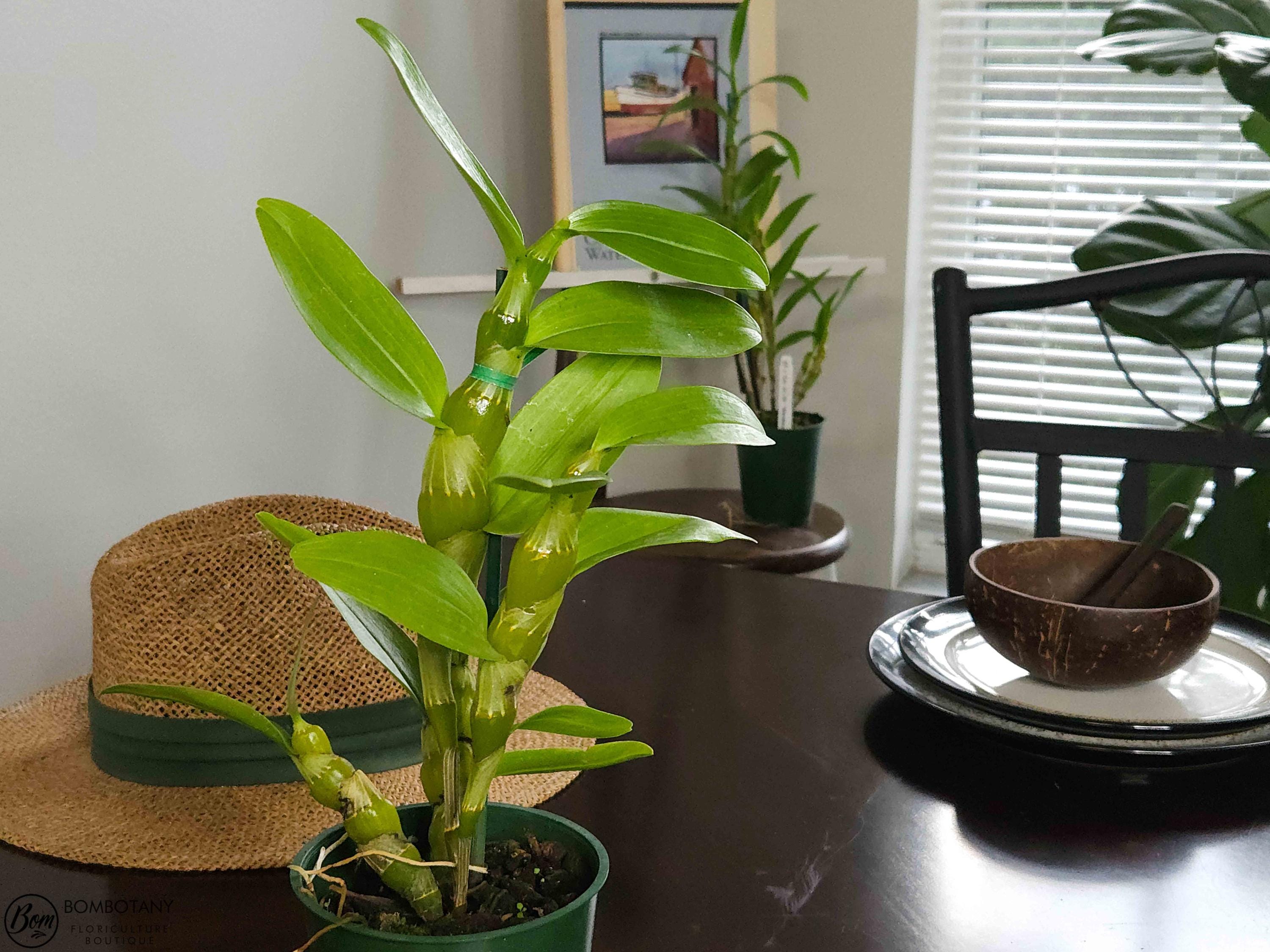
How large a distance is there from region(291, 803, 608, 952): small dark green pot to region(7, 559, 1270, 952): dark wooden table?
13 cm

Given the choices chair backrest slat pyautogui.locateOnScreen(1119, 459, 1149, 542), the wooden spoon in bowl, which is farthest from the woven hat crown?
chair backrest slat pyautogui.locateOnScreen(1119, 459, 1149, 542)

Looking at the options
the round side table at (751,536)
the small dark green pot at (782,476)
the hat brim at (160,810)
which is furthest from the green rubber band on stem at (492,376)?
the small dark green pot at (782,476)

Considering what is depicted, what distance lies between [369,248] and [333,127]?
183 mm

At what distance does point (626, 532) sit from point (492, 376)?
0.07 metres

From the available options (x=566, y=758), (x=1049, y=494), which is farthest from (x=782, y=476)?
(x=566, y=758)

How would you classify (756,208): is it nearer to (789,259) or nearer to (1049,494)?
(789,259)

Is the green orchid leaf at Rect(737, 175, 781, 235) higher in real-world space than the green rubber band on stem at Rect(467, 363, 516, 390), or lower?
higher

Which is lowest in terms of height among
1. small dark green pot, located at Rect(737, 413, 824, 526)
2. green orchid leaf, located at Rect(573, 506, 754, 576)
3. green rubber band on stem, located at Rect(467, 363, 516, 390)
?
small dark green pot, located at Rect(737, 413, 824, 526)

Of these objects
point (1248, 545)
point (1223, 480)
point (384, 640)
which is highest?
point (384, 640)

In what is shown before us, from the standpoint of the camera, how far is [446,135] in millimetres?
390

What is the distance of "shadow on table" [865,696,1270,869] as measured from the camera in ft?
2.14

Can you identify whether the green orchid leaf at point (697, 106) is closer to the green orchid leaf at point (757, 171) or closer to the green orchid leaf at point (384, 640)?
the green orchid leaf at point (757, 171)

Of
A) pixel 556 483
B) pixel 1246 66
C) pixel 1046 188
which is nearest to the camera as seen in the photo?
pixel 556 483

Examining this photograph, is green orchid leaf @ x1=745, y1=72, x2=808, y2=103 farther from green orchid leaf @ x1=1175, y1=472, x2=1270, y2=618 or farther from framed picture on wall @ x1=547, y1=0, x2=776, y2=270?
green orchid leaf @ x1=1175, y1=472, x2=1270, y2=618
